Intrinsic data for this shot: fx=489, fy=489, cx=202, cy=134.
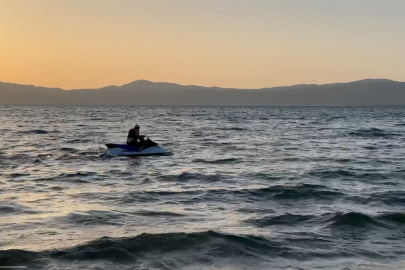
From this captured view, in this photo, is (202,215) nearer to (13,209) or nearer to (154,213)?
(154,213)

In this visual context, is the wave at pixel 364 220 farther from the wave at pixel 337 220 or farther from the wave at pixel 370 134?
the wave at pixel 370 134

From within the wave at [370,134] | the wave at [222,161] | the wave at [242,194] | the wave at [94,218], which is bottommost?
the wave at [370,134]

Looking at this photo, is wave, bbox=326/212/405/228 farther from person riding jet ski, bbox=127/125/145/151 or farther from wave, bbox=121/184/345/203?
person riding jet ski, bbox=127/125/145/151

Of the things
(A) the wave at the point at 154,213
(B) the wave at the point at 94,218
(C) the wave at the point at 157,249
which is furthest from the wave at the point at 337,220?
(B) the wave at the point at 94,218

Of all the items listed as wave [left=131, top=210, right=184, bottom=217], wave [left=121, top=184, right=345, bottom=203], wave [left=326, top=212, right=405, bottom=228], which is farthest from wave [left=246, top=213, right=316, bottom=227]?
wave [left=121, top=184, right=345, bottom=203]

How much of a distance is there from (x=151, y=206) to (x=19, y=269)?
502cm

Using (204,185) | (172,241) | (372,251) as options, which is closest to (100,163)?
(204,185)

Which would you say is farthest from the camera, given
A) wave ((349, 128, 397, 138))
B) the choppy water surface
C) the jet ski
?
wave ((349, 128, 397, 138))

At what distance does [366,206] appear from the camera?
1281 cm

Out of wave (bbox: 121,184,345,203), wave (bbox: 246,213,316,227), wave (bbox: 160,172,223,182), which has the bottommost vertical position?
wave (bbox: 160,172,223,182)

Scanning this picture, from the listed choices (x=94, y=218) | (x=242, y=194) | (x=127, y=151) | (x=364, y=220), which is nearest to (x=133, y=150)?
(x=127, y=151)

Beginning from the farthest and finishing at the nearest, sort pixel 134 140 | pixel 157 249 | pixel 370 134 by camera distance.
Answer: pixel 370 134 < pixel 134 140 < pixel 157 249

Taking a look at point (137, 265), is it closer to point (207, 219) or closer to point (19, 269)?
point (19, 269)

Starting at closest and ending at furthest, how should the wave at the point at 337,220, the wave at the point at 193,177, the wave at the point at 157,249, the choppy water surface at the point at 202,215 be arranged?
the wave at the point at 157,249 → the choppy water surface at the point at 202,215 → the wave at the point at 337,220 → the wave at the point at 193,177
